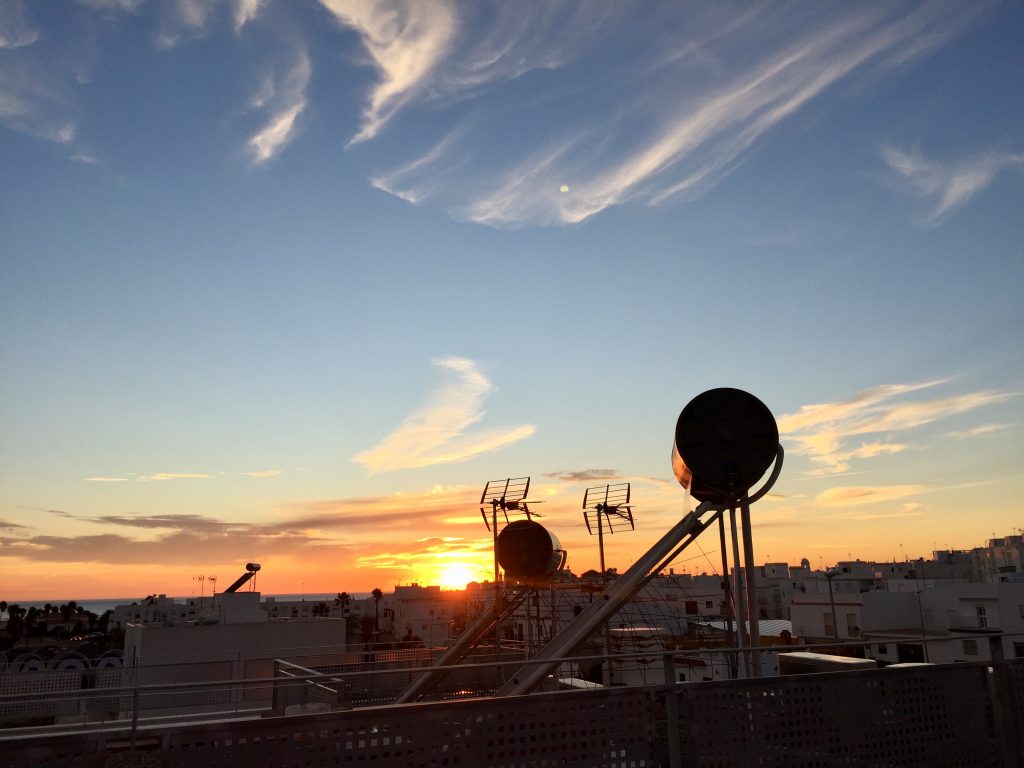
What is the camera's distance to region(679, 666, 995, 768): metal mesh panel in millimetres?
8602

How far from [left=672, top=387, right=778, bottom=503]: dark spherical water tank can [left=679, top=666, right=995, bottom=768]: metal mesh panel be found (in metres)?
5.51

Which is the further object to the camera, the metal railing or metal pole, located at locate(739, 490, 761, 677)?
metal pole, located at locate(739, 490, 761, 677)

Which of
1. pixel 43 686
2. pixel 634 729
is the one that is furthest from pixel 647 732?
pixel 43 686

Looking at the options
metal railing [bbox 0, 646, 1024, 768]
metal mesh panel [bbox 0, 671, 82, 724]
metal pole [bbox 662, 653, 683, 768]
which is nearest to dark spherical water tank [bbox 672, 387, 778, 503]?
metal railing [bbox 0, 646, 1024, 768]

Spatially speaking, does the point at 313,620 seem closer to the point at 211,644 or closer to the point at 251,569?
the point at 211,644

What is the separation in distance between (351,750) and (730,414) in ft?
33.8

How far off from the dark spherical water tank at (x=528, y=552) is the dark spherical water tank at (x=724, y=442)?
8024mm

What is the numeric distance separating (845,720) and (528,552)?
1406 cm

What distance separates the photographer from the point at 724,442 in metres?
15.2

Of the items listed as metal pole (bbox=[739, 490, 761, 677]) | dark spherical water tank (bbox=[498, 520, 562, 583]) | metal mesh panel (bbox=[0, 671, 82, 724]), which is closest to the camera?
metal pole (bbox=[739, 490, 761, 677])

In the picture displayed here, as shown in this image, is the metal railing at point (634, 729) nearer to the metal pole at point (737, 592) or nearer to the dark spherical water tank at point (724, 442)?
the metal pole at point (737, 592)

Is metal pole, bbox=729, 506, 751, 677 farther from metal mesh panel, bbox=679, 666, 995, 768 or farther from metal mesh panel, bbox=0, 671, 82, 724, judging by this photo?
metal mesh panel, bbox=0, 671, 82, 724

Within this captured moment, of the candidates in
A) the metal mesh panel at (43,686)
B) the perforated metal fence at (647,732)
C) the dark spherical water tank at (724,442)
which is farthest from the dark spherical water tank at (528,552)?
the perforated metal fence at (647,732)

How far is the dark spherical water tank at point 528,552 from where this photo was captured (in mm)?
22672
